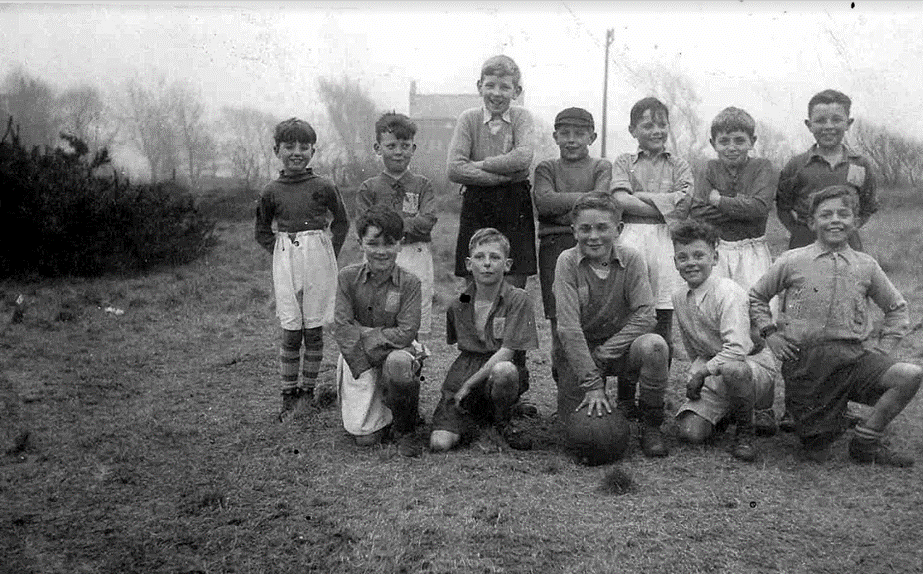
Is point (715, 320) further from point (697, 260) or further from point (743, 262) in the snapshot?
point (743, 262)

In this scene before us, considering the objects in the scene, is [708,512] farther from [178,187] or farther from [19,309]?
[178,187]

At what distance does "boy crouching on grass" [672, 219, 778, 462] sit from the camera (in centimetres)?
395

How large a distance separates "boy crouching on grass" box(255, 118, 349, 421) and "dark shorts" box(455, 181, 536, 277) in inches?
34.8

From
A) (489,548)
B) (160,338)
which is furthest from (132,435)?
(160,338)

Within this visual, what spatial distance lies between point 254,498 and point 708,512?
1.99m

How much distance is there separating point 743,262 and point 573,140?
4.31 ft

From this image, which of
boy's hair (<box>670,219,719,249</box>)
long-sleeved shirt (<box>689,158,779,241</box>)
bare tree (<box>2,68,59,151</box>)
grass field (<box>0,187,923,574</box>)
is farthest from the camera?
bare tree (<box>2,68,59,151</box>)

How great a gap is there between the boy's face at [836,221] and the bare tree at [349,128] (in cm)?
480

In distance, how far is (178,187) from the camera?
1027 cm

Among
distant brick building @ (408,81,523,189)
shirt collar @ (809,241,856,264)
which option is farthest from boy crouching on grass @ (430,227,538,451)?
distant brick building @ (408,81,523,189)

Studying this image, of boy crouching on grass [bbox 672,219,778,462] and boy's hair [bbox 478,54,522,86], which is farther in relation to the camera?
boy's hair [bbox 478,54,522,86]

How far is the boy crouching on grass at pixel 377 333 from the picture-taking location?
4.20m

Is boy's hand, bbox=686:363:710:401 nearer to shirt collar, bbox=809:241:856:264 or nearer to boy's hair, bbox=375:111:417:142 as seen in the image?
shirt collar, bbox=809:241:856:264

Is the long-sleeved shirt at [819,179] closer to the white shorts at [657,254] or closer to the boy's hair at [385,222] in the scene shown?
the white shorts at [657,254]
